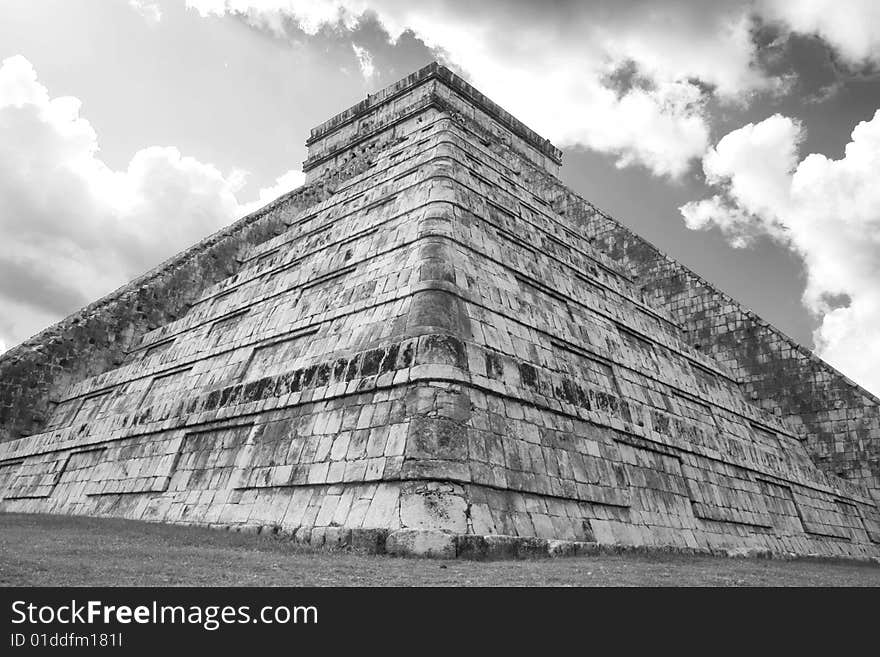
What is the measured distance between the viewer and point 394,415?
8.48m

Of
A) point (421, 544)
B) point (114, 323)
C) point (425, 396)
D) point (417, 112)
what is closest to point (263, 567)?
point (421, 544)

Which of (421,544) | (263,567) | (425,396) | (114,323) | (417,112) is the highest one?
(417,112)

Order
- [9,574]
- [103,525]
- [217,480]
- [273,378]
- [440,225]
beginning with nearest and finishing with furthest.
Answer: [9,574] < [103,525] < [217,480] < [273,378] < [440,225]

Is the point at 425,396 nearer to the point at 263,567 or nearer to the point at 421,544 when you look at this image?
the point at 421,544

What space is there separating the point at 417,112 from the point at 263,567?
18.1 meters

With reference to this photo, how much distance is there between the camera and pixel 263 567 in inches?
235

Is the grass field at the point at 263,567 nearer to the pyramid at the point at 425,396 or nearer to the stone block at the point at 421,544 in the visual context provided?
the stone block at the point at 421,544

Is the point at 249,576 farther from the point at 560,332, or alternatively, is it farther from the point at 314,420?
the point at 560,332

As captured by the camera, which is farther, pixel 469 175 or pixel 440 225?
pixel 469 175

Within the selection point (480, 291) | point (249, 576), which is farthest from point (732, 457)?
point (249, 576)

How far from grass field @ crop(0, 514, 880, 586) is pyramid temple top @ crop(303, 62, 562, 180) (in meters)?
16.8

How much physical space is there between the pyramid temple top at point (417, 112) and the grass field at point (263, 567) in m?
16.8

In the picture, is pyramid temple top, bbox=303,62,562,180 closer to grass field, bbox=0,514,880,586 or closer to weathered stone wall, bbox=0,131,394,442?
weathered stone wall, bbox=0,131,394,442

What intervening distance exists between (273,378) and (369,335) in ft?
6.73
